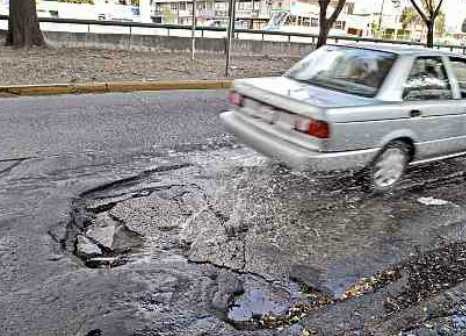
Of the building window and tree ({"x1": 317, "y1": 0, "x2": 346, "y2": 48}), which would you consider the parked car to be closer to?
tree ({"x1": 317, "y1": 0, "x2": 346, "y2": 48})

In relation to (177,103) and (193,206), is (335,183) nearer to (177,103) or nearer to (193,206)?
(193,206)

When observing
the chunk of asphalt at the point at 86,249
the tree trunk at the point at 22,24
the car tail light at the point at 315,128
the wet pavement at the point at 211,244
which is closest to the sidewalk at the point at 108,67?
the tree trunk at the point at 22,24

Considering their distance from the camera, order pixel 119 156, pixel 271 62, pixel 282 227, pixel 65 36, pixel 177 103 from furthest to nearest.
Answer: pixel 271 62, pixel 65 36, pixel 177 103, pixel 119 156, pixel 282 227

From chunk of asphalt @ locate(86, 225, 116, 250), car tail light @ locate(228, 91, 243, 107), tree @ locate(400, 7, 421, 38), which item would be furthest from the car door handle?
tree @ locate(400, 7, 421, 38)

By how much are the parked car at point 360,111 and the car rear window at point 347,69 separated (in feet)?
→ 0.03

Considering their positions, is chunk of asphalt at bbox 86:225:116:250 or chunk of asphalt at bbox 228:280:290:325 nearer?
chunk of asphalt at bbox 228:280:290:325

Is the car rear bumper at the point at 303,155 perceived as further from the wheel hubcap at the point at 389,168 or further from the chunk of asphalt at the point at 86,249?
the chunk of asphalt at the point at 86,249

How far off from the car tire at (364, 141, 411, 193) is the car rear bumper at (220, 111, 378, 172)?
0.21 metres

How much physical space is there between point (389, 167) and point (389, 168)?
0.04 feet

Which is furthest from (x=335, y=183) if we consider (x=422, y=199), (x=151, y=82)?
(x=151, y=82)

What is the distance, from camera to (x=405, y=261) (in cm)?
361

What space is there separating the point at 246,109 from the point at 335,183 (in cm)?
125

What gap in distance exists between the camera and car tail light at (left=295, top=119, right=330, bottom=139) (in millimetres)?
4266

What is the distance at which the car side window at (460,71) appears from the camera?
5.32 m
